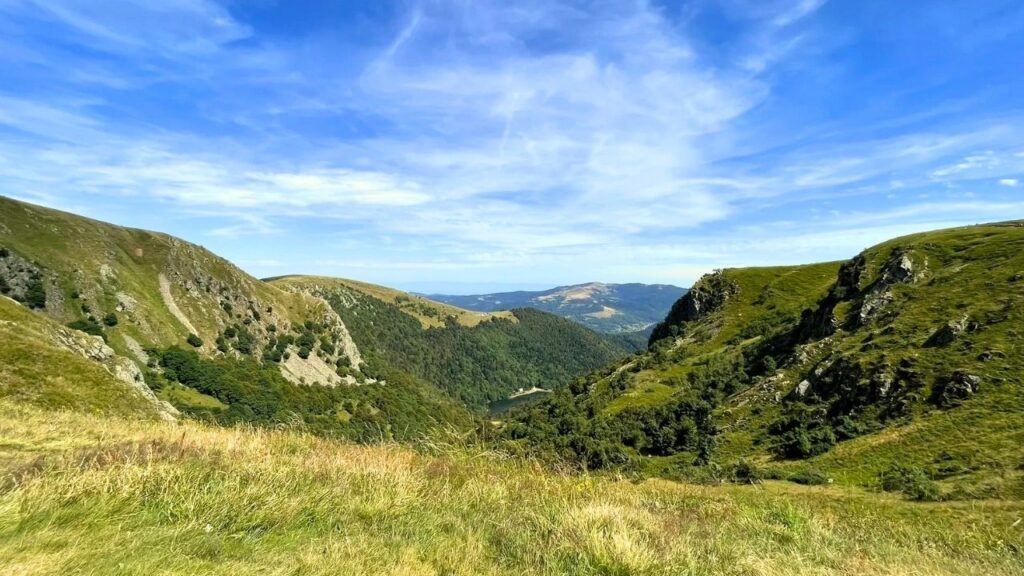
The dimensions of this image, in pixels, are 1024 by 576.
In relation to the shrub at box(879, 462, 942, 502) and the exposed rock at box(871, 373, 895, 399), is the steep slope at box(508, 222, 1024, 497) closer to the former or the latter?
the exposed rock at box(871, 373, 895, 399)

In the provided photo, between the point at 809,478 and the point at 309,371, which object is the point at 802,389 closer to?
the point at 809,478

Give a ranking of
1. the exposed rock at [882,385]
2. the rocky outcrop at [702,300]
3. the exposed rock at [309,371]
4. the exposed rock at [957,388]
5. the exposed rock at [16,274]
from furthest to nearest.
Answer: the exposed rock at [309,371] < the rocky outcrop at [702,300] < the exposed rock at [16,274] < the exposed rock at [882,385] < the exposed rock at [957,388]

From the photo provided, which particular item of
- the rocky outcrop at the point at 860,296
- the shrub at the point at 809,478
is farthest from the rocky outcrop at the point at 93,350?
the rocky outcrop at the point at 860,296

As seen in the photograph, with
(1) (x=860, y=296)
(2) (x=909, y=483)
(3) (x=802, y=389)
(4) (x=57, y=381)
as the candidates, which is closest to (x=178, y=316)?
(4) (x=57, y=381)

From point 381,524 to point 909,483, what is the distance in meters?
31.6

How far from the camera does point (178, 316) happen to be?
152250 mm

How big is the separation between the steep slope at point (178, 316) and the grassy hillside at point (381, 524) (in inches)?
3671

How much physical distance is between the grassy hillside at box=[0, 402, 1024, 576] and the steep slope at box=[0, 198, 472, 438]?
93245 mm

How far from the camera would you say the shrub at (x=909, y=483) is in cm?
2372

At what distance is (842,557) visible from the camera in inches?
231

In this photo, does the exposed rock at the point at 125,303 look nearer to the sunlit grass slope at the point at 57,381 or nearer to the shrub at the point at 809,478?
the sunlit grass slope at the point at 57,381

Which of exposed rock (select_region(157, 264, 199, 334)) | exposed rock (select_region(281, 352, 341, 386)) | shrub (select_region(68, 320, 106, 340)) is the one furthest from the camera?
exposed rock (select_region(281, 352, 341, 386))

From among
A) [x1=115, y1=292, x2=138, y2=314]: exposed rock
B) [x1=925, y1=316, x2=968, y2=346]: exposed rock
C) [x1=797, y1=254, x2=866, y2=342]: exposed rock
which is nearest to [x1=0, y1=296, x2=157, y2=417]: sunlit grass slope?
[x1=925, y1=316, x2=968, y2=346]: exposed rock

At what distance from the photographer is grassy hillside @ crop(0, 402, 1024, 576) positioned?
488cm
